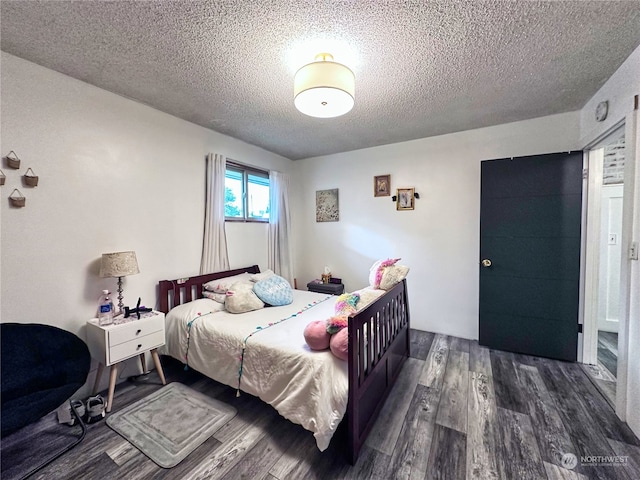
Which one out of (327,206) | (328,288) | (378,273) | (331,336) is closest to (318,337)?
(331,336)

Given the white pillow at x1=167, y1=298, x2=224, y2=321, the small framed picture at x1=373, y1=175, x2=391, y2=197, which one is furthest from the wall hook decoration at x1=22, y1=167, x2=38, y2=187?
the small framed picture at x1=373, y1=175, x2=391, y2=197

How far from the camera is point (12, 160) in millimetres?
1744

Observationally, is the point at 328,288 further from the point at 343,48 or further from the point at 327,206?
the point at 343,48

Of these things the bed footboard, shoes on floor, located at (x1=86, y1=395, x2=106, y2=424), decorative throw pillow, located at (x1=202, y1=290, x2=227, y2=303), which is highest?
decorative throw pillow, located at (x1=202, y1=290, x2=227, y2=303)

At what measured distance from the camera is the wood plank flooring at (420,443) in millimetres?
1438

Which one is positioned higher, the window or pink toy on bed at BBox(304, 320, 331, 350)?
the window

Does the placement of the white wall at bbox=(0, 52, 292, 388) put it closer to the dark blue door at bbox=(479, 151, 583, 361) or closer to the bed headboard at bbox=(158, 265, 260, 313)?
the bed headboard at bbox=(158, 265, 260, 313)

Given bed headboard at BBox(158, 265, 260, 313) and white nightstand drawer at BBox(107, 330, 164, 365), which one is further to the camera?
bed headboard at BBox(158, 265, 260, 313)

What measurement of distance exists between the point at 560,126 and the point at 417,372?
2998 millimetres

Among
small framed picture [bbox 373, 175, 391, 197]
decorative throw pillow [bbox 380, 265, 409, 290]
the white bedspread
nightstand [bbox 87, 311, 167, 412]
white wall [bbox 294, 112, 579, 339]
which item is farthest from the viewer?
small framed picture [bbox 373, 175, 391, 197]

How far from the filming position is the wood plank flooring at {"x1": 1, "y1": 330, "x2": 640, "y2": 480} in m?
1.44

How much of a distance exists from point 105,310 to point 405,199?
3490 mm

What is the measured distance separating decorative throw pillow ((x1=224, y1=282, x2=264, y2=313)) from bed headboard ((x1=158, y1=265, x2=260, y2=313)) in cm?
49

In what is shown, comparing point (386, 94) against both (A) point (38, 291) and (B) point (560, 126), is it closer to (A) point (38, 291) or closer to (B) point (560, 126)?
(B) point (560, 126)
